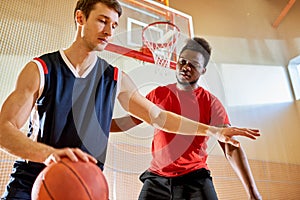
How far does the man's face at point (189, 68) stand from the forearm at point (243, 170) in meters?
0.54

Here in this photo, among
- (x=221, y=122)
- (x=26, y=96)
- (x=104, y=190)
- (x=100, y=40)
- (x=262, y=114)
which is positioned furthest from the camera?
(x=262, y=114)

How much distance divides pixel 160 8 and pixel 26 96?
9.43ft

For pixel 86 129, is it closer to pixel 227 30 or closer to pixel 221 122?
pixel 221 122

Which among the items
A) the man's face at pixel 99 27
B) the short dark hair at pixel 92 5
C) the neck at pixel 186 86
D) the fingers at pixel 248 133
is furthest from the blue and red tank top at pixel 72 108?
the neck at pixel 186 86

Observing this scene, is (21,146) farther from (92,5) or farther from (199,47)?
(199,47)

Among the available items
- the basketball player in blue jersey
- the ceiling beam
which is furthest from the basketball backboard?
the ceiling beam

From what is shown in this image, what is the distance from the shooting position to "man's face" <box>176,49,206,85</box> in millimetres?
2330

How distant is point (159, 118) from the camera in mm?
1716

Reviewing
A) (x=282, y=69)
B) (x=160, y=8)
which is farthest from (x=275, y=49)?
(x=160, y=8)

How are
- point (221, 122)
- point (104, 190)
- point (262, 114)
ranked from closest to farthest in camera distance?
point (104, 190) < point (221, 122) < point (262, 114)

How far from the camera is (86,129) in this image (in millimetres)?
1390

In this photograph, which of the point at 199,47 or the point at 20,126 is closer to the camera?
the point at 20,126

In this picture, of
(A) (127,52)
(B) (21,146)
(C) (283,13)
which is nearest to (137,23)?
(A) (127,52)

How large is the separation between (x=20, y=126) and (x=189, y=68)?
4.55 ft
